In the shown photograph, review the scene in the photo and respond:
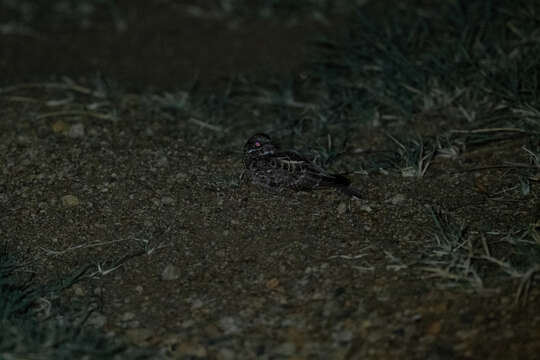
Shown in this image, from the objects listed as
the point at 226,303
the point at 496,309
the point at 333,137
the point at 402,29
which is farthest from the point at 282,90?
the point at 496,309

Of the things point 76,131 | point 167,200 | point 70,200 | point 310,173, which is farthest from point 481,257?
point 76,131

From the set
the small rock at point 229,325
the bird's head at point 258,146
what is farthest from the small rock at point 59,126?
the small rock at point 229,325

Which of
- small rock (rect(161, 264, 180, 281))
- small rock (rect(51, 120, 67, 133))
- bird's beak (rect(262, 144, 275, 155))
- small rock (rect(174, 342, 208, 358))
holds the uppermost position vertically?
bird's beak (rect(262, 144, 275, 155))

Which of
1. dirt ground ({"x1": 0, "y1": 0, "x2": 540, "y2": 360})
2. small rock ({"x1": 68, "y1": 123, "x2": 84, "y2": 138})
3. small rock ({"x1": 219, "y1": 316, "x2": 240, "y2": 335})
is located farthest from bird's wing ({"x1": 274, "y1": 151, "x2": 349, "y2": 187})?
small rock ({"x1": 68, "y1": 123, "x2": 84, "y2": 138})

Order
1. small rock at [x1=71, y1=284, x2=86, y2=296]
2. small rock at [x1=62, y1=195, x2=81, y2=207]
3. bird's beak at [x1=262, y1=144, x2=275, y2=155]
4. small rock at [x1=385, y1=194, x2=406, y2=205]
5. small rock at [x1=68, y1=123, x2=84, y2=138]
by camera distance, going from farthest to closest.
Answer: small rock at [x1=68, y1=123, x2=84, y2=138]
bird's beak at [x1=262, y1=144, x2=275, y2=155]
small rock at [x1=62, y1=195, x2=81, y2=207]
small rock at [x1=385, y1=194, x2=406, y2=205]
small rock at [x1=71, y1=284, x2=86, y2=296]

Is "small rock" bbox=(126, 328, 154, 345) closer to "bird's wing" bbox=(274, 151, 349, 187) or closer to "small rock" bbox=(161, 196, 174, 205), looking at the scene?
"small rock" bbox=(161, 196, 174, 205)

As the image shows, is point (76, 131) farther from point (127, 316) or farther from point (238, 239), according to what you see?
point (127, 316)
